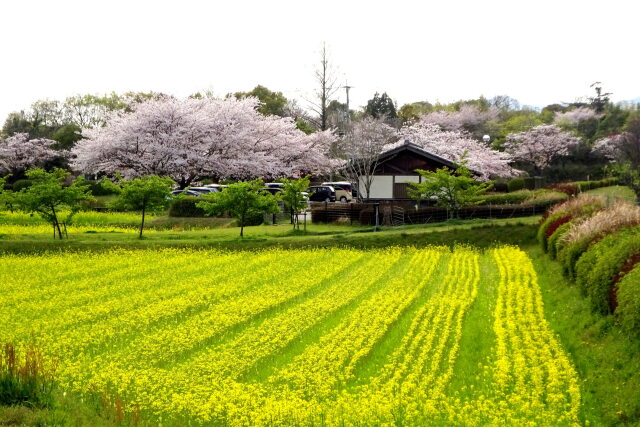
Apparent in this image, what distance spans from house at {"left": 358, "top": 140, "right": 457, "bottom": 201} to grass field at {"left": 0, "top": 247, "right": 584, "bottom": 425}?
16.4m

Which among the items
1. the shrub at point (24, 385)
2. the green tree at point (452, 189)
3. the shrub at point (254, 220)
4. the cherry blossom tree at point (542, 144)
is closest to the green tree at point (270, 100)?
the cherry blossom tree at point (542, 144)

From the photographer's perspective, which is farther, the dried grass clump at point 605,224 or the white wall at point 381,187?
the white wall at point 381,187

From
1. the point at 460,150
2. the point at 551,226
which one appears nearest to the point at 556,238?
the point at 551,226

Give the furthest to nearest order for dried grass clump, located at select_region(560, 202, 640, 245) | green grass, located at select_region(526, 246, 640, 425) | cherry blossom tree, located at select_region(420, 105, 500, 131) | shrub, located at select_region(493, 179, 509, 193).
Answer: cherry blossom tree, located at select_region(420, 105, 500, 131), shrub, located at select_region(493, 179, 509, 193), dried grass clump, located at select_region(560, 202, 640, 245), green grass, located at select_region(526, 246, 640, 425)

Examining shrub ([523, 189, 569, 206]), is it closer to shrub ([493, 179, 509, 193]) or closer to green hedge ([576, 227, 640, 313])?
shrub ([493, 179, 509, 193])

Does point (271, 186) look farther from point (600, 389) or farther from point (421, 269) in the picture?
point (600, 389)

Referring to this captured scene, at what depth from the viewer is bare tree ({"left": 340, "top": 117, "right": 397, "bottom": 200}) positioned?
35500mm

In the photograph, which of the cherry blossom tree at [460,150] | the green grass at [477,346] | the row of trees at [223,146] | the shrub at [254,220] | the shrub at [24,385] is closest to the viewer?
the shrub at [24,385]

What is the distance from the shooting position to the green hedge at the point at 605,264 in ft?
37.1

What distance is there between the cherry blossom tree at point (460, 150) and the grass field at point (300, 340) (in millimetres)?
28802

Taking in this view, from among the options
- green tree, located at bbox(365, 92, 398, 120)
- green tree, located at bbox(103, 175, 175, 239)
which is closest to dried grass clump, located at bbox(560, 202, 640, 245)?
green tree, located at bbox(103, 175, 175, 239)

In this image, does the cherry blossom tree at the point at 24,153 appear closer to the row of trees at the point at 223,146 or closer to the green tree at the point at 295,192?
the row of trees at the point at 223,146

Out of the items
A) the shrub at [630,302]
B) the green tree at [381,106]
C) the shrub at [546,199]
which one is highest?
the green tree at [381,106]

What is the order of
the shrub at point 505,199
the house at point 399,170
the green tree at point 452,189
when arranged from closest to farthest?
the green tree at point 452,189 < the shrub at point 505,199 < the house at point 399,170
